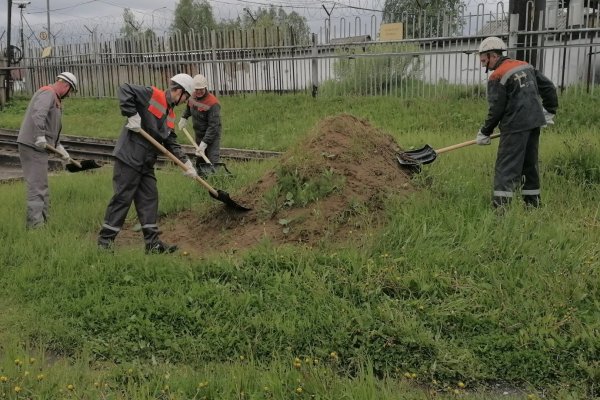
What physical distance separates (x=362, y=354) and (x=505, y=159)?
2.91 metres

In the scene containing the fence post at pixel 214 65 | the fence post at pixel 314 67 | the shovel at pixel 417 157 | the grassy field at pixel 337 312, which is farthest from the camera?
the fence post at pixel 214 65

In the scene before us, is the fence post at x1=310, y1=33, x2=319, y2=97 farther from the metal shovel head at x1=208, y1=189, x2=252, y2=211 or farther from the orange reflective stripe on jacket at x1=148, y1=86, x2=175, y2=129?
the orange reflective stripe on jacket at x1=148, y1=86, x2=175, y2=129

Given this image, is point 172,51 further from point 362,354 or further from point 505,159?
point 362,354

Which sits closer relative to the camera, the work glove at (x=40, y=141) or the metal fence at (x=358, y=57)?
the work glove at (x=40, y=141)

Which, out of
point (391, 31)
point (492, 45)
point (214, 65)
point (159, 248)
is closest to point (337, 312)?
point (159, 248)

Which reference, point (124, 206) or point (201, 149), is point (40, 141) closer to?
point (124, 206)

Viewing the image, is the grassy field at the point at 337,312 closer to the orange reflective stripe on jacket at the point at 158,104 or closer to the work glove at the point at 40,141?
the work glove at the point at 40,141

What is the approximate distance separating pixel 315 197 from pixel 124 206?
182cm

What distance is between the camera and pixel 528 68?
5.55 m

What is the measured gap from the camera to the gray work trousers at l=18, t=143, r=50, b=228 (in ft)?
20.0

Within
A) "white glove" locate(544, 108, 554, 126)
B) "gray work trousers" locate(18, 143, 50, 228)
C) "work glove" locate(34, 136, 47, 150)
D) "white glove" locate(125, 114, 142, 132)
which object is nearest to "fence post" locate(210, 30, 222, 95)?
"gray work trousers" locate(18, 143, 50, 228)

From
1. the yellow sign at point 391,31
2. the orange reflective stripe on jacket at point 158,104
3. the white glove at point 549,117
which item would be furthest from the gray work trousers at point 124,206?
the yellow sign at point 391,31

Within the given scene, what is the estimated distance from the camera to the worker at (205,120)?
25.6 ft

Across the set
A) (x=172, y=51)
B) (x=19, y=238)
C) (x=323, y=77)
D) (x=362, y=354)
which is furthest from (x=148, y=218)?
(x=172, y=51)
